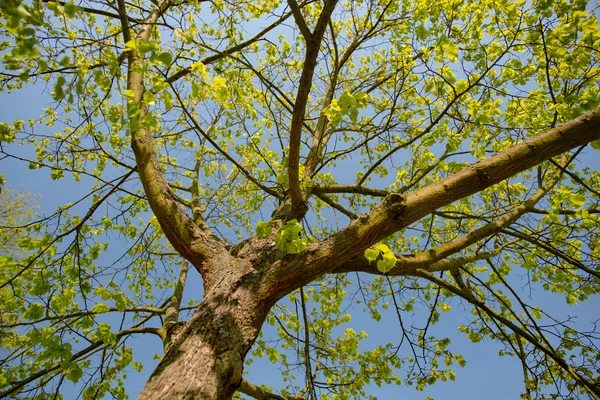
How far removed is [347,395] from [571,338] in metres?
2.97

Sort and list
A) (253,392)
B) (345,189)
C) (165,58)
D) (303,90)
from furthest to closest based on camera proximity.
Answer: (345,189) < (253,392) < (303,90) < (165,58)

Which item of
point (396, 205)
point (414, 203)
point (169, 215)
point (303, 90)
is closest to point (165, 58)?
point (303, 90)

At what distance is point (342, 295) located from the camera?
5.75 m

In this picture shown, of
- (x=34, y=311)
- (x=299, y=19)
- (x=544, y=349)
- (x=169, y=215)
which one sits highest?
(x=299, y=19)

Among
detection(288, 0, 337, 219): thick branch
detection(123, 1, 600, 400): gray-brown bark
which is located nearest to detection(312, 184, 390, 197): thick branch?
detection(123, 1, 600, 400): gray-brown bark

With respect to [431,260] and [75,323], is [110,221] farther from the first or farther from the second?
[431,260]

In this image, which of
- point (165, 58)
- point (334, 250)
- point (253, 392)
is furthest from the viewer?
point (253, 392)

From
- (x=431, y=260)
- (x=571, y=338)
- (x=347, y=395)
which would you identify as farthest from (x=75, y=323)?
(x=571, y=338)

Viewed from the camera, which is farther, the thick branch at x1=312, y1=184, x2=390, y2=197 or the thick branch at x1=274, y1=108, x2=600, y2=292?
the thick branch at x1=312, y1=184, x2=390, y2=197

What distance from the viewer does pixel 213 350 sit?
199 centimetres

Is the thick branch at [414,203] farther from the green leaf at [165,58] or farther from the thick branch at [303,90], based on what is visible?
the green leaf at [165,58]

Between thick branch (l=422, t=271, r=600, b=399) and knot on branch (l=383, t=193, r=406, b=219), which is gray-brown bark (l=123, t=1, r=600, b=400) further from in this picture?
thick branch (l=422, t=271, r=600, b=399)

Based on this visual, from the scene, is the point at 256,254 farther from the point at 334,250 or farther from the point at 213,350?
the point at 213,350

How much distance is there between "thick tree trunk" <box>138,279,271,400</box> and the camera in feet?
5.80
